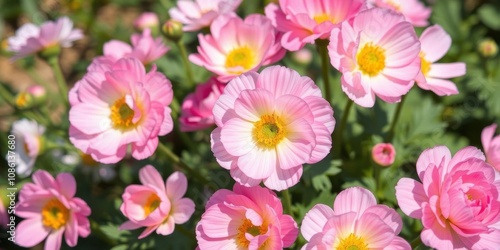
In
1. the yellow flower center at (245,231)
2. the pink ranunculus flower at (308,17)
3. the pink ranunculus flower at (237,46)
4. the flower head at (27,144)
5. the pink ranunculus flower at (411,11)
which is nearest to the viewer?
the yellow flower center at (245,231)

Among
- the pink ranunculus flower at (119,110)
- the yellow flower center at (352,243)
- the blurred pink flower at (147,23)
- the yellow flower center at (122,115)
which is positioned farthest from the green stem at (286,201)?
the blurred pink flower at (147,23)

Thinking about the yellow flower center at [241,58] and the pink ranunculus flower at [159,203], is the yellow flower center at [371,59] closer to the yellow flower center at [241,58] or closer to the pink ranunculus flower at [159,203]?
the yellow flower center at [241,58]

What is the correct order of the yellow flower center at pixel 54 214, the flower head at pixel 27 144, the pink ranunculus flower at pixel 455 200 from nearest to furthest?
1. the pink ranunculus flower at pixel 455 200
2. the yellow flower center at pixel 54 214
3. the flower head at pixel 27 144

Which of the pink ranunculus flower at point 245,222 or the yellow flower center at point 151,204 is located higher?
the pink ranunculus flower at point 245,222

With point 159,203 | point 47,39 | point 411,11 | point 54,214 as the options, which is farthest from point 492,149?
point 47,39

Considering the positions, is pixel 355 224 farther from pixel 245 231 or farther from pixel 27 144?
pixel 27 144

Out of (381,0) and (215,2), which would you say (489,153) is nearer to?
(381,0)

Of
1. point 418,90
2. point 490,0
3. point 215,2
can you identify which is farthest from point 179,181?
point 490,0

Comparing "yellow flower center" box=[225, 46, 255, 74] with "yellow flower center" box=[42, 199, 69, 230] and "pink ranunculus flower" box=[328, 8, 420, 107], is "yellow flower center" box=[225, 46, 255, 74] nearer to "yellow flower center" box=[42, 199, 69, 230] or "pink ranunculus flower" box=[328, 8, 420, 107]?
"pink ranunculus flower" box=[328, 8, 420, 107]
